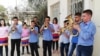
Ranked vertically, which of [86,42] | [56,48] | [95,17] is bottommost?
[56,48]

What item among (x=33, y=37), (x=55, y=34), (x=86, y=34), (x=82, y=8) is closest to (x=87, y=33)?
(x=86, y=34)

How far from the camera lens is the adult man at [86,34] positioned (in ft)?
19.9

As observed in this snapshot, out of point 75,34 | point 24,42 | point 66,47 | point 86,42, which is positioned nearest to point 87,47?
point 86,42

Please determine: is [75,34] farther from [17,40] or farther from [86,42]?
[17,40]

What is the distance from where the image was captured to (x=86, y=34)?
239 inches

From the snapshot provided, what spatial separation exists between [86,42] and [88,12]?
2.21 feet

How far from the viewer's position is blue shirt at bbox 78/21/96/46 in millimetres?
6039

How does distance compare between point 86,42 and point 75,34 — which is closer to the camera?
point 86,42

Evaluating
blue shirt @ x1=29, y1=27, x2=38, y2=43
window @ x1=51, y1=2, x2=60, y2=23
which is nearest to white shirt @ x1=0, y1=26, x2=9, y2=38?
blue shirt @ x1=29, y1=27, x2=38, y2=43

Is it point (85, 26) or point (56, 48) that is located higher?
point (85, 26)

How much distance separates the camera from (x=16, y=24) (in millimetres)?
10375

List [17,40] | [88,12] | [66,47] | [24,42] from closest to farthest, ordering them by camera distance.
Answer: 1. [88,12]
2. [66,47]
3. [17,40]
4. [24,42]

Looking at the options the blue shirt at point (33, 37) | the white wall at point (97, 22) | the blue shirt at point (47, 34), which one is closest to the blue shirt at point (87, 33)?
the white wall at point (97, 22)

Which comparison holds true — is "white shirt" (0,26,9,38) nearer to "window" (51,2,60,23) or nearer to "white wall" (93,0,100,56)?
"white wall" (93,0,100,56)
